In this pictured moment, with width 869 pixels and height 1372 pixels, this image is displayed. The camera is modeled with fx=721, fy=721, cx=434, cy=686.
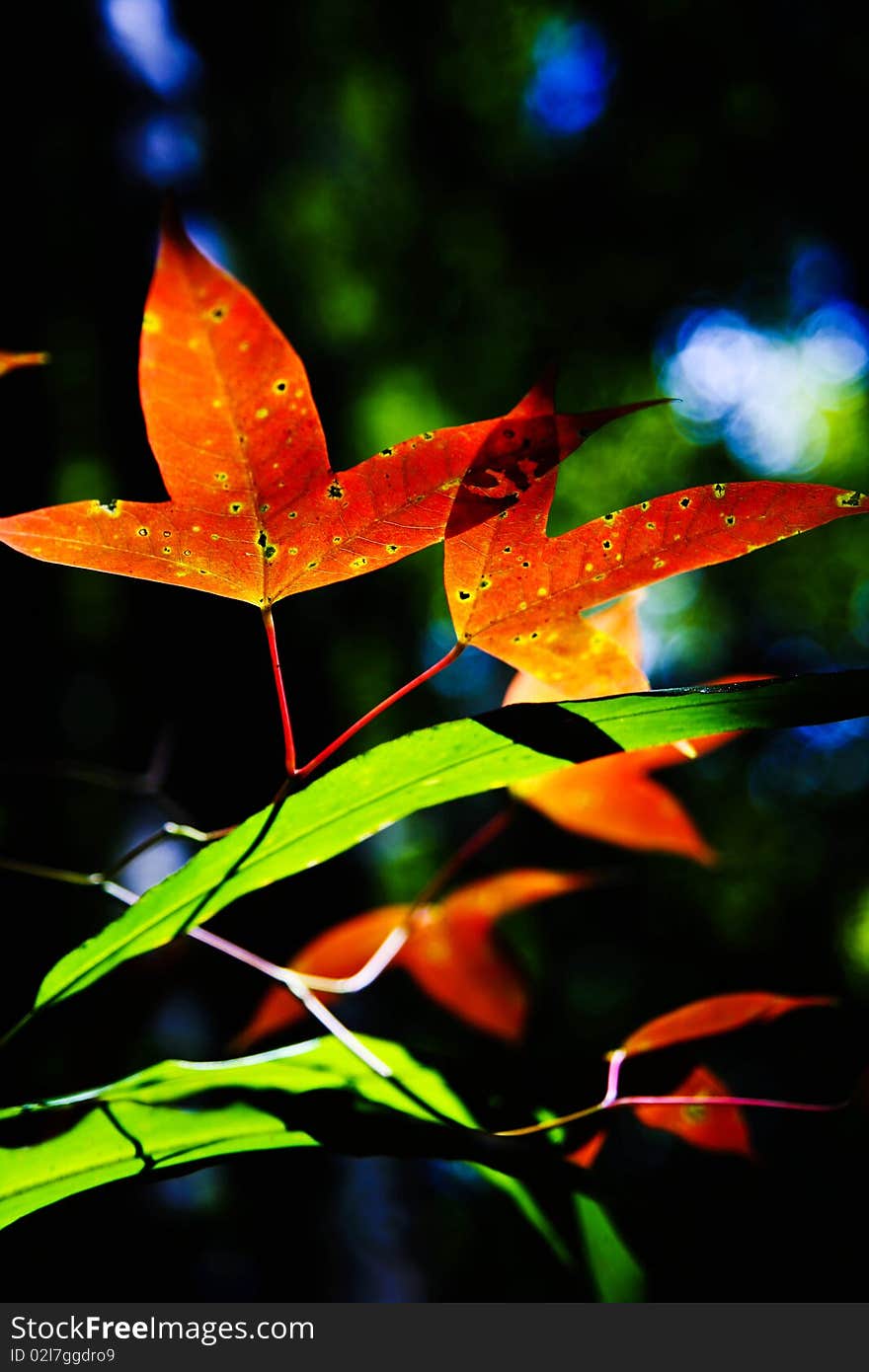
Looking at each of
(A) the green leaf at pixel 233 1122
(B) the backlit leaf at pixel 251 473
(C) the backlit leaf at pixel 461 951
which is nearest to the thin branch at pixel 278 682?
(B) the backlit leaf at pixel 251 473

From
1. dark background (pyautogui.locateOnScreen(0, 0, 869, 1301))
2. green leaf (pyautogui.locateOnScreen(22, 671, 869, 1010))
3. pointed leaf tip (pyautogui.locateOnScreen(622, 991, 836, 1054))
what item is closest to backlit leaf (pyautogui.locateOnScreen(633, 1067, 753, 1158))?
pointed leaf tip (pyautogui.locateOnScreen(622, 991, 836, 1054))

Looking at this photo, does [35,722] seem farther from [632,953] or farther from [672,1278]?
[632,953]

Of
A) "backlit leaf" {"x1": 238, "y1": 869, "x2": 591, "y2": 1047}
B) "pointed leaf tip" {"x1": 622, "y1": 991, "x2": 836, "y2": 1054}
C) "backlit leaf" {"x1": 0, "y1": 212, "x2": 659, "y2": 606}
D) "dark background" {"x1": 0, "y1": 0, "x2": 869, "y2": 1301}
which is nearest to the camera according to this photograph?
"backlit leaf" {"x1": 0, "y1": 212, "x2": 659, "y2": 606}

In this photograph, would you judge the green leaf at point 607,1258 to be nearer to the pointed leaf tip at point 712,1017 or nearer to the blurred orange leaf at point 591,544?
the pointed leaf tip at point 712,1017

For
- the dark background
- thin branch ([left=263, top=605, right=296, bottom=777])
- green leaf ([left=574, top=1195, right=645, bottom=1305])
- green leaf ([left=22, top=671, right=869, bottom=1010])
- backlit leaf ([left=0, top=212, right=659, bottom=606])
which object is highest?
the dark background

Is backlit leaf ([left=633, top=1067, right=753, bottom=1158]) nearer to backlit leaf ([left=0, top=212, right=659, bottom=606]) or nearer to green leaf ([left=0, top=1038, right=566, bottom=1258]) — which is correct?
green leaf ([left=0, top=1038, right=566, bottom=1258])

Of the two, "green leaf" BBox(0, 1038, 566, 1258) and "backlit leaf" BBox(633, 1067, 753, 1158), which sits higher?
"green leaf" BBox(0, 1038, 566, 1258)

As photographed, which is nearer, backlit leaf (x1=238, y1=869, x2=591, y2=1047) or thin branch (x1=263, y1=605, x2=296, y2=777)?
thin branch (x1=263, y1=605, x2=296, y2=777)
